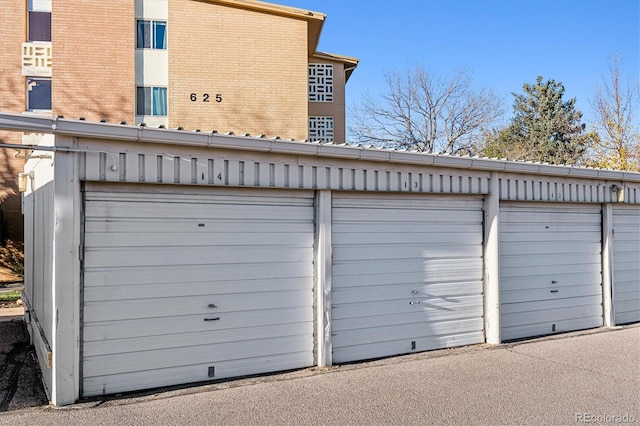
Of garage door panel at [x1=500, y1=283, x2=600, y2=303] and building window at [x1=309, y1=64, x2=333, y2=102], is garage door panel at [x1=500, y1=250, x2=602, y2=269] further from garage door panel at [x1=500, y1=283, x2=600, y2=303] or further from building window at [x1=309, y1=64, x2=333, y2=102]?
building window at [x1=309, y1=64, x2=333, y2=102]

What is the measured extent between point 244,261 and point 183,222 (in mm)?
905

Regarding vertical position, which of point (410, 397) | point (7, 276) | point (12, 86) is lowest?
point (410, 397)

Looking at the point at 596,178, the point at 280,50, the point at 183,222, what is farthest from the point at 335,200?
the point at 280,50

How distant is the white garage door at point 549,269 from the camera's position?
8.44 metres

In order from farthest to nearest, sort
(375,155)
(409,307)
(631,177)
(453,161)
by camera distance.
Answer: (631,177) → (453,161) → (409,307) → (375,155)

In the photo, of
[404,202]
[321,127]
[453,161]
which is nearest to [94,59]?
[321,127]

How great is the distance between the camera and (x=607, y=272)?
9.59 m

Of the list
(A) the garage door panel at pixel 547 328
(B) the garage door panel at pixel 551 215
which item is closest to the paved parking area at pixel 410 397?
(A) the garage door panel at pixel 547 328

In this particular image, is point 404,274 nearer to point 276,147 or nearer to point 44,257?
point 276,147

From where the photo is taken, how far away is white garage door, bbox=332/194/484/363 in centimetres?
695

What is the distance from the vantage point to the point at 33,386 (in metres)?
5.96

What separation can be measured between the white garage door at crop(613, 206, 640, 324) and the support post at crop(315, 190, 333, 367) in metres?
6.34

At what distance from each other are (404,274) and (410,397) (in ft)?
7.07

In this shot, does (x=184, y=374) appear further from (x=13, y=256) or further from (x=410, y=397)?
(x=13, y=256)
